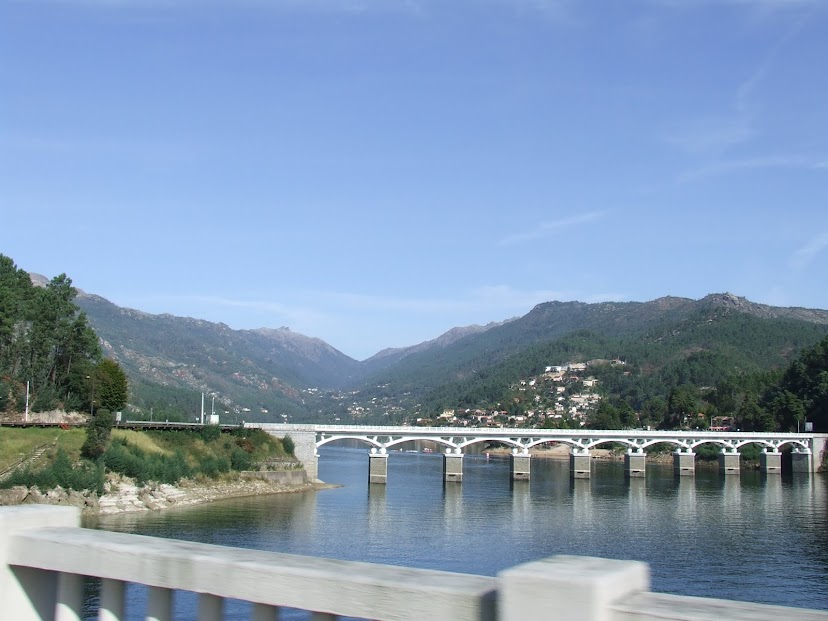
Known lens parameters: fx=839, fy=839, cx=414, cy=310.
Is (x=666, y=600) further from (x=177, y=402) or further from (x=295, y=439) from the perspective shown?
(x=177, y=402)

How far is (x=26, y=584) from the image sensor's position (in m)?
3.54

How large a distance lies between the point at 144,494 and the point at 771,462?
57943mm

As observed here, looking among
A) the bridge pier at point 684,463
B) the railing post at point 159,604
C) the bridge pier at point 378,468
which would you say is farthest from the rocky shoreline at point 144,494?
the bridge pier at point 684,463

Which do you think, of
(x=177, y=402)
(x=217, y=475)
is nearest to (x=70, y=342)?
(x=217, y=475)

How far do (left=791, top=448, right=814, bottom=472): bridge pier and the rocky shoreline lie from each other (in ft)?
156

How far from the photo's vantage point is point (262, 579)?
3012 millimetres

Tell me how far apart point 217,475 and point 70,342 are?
507 inches

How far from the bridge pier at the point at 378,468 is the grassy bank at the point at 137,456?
6098mm

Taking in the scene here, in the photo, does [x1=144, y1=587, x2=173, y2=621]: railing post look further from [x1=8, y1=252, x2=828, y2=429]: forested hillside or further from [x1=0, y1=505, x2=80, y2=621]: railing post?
[x1=8, y1=252, x2=828, y2=429]: forested hillside

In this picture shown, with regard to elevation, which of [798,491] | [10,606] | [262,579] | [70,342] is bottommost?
[798,491]

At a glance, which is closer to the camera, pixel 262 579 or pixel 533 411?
pixel 262 579

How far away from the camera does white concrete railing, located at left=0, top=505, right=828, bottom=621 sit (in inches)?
99.8

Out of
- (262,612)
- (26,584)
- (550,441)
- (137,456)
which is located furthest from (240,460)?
(262,612)

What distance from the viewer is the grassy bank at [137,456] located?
36.7 m
